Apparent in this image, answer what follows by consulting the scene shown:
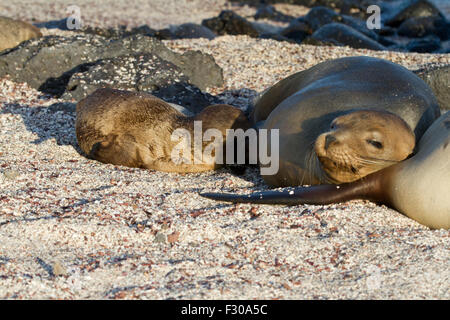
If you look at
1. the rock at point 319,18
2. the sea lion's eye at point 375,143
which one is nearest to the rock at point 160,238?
the sea lion's eye at point 375,143

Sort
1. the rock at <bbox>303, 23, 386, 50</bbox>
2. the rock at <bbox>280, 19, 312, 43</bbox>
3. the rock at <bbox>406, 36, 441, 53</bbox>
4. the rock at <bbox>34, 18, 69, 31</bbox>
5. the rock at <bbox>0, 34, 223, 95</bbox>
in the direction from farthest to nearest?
1. the rock at <bbox>280, 19, 312, 43</bbox>
2. the rock at <bbox>34, 18, 69, 31</bbox>
3. the rock at <bbox>406, 36, 441, 53</bbox>
4. the rock at <bbox>303, 23, 386, 50</bbox>
5. the rock at <bbox>0, 34, 223, 95</bbox>

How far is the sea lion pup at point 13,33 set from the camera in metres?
9.33

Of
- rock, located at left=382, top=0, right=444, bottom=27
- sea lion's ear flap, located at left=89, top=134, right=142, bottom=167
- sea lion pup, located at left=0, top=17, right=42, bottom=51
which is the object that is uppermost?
rock, located at left=382, top=0, right=444, bottom=27

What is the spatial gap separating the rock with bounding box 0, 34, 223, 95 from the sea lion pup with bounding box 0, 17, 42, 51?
1.24 metres

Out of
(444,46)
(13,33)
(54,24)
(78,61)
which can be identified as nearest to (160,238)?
(78,61)

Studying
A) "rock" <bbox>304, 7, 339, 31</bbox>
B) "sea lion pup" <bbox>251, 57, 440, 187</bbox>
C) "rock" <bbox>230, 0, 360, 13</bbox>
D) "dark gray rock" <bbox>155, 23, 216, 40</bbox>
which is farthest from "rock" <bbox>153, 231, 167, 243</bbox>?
"rock" <bbox>230, 0, 360, 13</bbox>

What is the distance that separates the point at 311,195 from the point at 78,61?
4.44m

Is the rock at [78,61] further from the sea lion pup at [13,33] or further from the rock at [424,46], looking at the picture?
the rock at [424,46]

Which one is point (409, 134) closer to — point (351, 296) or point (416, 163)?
point (416, 163)

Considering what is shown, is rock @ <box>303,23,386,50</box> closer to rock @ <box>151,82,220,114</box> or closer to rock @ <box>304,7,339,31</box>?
rock @ <box>304,7,339,31</box>

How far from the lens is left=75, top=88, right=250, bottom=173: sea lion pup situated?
568cm

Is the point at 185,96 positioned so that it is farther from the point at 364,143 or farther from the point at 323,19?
the point at 323,19

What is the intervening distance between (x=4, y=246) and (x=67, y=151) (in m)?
2.40
